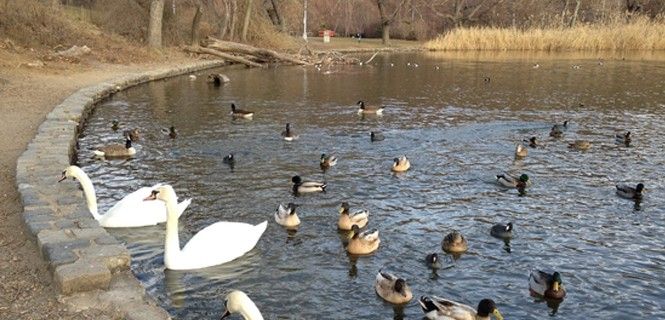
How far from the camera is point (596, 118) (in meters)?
19.4

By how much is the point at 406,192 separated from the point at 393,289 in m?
4.46

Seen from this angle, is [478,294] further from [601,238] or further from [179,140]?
[179,140]

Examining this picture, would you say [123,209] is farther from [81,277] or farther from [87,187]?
[81,277]

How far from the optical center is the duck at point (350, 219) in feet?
30.8

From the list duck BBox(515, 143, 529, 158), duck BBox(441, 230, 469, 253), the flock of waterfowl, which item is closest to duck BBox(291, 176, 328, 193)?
the flock of waterfowl

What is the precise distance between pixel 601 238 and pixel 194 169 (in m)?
7.71

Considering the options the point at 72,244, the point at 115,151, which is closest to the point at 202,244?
the point at 72,244

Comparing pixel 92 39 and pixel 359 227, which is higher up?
pixel 92 39

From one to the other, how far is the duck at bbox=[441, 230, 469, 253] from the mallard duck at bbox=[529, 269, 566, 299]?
4.26ft

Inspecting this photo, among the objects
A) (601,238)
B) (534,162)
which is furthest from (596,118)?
(601,238)

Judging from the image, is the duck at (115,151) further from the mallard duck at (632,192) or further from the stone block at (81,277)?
the mallard duck at (632,192)

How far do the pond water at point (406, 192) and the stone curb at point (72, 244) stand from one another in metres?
0.82

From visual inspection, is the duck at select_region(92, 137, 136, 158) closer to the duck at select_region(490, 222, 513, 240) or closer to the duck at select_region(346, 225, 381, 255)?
the duck at select_region(346, 225, 381, 255)

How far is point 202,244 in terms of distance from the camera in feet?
26.6
